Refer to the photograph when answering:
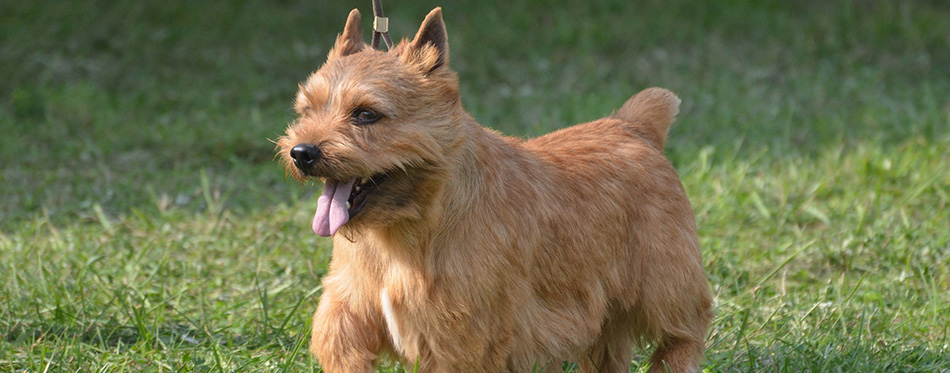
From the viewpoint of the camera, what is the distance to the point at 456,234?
307cm

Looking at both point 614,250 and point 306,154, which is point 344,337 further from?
point 614,250

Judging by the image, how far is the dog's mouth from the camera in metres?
2.84

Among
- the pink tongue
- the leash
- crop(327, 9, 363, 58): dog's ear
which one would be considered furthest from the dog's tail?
the pink tongue

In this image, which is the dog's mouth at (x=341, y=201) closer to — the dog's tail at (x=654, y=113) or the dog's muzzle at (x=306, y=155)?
the dog's muzzle at (x=306, y=155)

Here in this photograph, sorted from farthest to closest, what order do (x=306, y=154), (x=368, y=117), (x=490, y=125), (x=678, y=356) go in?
(x=490, y=125) → (x=678, y=356) → (x=368, y=117) → (x=306, y=154)

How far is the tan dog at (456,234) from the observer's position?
291 cm

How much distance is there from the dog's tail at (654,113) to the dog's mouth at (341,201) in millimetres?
1513

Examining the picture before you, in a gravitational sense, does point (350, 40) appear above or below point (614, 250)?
above

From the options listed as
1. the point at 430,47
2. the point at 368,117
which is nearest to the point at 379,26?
the point at 430,47

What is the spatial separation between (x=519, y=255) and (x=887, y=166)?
404 cm

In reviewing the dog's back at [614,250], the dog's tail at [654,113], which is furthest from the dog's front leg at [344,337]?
the dog's tail at [654,113]

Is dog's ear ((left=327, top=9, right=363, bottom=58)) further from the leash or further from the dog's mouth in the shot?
the dog's mouth

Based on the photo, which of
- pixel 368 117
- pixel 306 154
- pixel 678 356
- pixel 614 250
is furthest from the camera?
pixel 678 356

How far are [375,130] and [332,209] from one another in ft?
0.85
